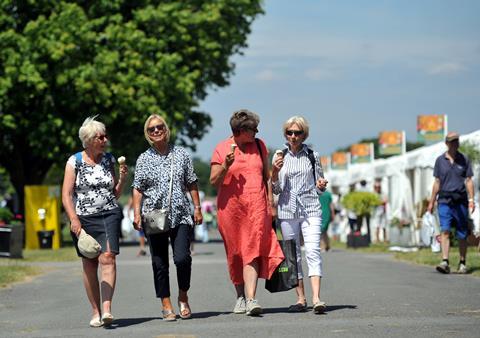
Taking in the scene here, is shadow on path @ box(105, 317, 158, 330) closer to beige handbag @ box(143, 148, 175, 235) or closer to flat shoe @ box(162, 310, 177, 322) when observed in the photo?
flat shoe @ box(162, 310, 177, 322)

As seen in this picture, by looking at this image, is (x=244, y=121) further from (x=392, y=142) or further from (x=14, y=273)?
(x=392, y=142)

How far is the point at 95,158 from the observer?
10.4 meters

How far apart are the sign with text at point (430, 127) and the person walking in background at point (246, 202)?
2388 centimetres

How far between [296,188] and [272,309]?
1.19 metres

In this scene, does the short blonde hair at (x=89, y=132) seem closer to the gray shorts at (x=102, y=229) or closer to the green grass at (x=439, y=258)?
the gray shorts at (x=102, y=229)

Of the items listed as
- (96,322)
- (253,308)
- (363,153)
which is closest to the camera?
(96,322)

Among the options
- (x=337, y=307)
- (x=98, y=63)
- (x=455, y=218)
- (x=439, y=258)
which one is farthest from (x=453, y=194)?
(x=98, y=63)

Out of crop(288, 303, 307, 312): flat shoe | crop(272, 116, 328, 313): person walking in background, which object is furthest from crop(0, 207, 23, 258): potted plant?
crop(288, 303, 307, 312): flat shoe

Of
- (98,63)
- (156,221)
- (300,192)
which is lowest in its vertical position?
(156,221)

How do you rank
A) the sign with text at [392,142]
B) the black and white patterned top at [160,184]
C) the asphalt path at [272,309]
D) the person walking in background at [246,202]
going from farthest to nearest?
the sign with text at [392,142]
the person walking in background at [246,202]
the black and white patterned top at [160,184]
the asphalt path at [272,309]

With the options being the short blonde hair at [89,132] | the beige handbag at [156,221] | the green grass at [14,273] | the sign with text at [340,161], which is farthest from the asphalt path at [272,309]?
the sign with text at [340,161]

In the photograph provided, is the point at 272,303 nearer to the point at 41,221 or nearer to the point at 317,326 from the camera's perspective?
the point at 317,326

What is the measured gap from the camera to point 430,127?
34375 millimetres

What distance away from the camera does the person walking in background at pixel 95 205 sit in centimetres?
1020
